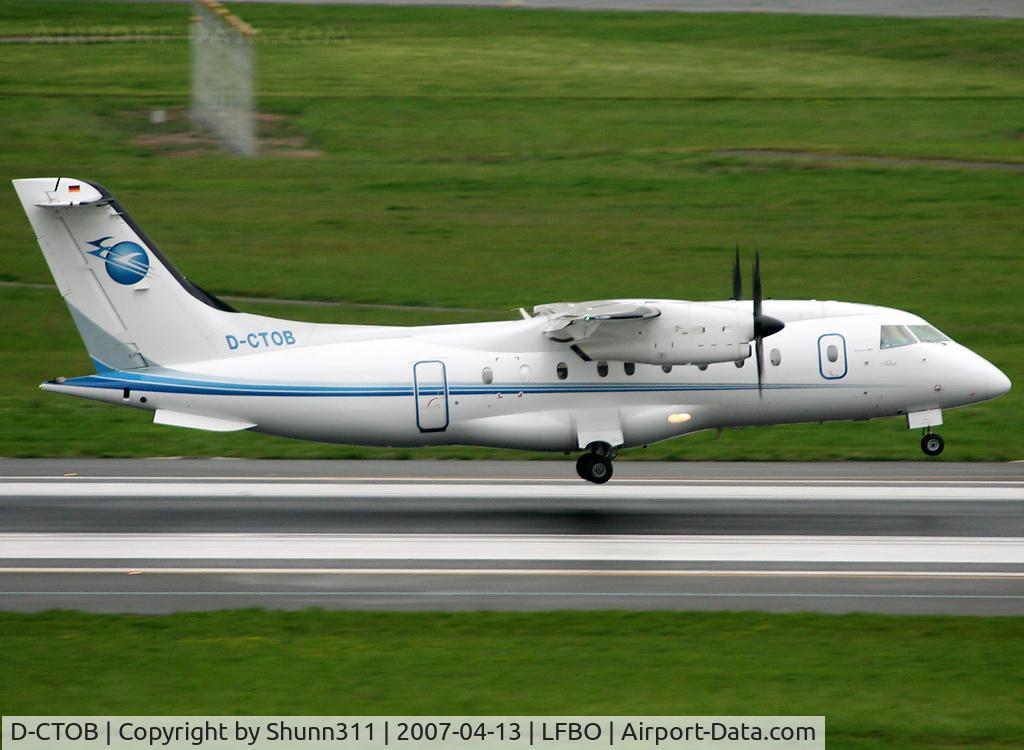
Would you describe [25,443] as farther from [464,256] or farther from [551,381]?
[464,256]

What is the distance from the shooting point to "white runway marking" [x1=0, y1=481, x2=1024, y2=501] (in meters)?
22.9

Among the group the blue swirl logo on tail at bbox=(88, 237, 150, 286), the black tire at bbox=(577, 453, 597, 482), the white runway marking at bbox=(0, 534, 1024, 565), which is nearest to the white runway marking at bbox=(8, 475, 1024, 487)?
the black tire at bbox=(577, 453, 597, 482)

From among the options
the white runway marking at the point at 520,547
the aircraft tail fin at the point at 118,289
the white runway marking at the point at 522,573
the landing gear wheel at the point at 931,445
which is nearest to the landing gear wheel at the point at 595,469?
the white runway marking at the point at 520,547

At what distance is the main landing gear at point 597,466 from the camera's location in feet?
75.4

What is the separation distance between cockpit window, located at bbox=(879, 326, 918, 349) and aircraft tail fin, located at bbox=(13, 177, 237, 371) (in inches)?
434

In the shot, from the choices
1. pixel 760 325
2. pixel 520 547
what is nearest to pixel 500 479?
pixel 520 547

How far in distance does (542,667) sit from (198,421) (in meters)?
9.16

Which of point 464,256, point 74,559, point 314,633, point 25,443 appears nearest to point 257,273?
point 464,256

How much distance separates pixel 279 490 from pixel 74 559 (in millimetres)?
4997

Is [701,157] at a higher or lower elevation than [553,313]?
higher

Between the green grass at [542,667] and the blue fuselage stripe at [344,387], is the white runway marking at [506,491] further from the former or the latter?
the green grass at [542,667]

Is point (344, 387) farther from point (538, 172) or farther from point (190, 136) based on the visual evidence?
point (190, 136)

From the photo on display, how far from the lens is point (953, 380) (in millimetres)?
23297

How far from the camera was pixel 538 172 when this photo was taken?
48594 mm
